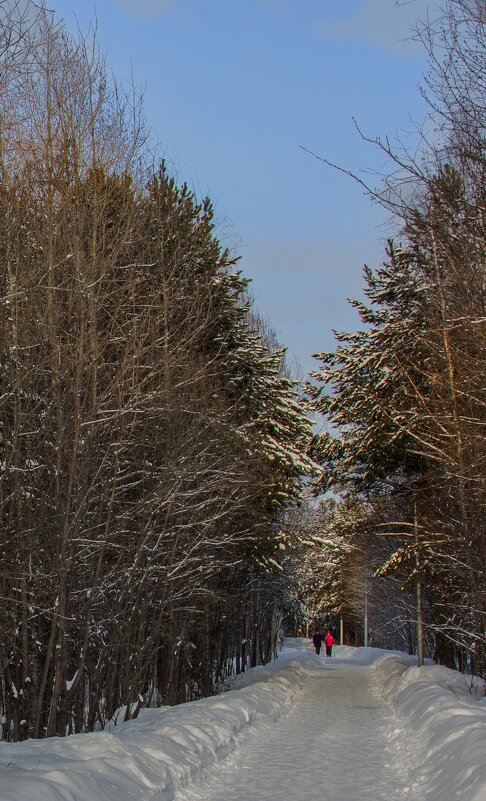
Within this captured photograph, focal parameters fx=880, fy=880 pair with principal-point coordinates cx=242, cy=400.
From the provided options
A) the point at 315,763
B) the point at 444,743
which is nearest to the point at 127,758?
the point at 315,763

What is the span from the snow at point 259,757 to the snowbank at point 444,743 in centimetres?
2

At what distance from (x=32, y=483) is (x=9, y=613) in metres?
1.74

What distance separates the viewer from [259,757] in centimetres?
1101

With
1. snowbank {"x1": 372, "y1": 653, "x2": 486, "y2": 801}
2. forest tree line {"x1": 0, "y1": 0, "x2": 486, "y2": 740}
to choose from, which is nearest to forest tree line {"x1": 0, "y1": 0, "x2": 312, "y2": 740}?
forest tree line {"x1": 0, "y1": 0, "x2": 486, "y2": 740}

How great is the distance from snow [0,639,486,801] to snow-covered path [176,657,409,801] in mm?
14

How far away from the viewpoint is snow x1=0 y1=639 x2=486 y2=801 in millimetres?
7254

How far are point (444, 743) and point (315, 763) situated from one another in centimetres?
174

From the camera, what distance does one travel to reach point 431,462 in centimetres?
2119

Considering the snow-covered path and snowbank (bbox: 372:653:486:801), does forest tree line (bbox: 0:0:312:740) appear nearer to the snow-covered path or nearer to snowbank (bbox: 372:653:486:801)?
the snow-covered path

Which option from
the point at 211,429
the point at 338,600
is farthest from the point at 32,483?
the point at 338,600

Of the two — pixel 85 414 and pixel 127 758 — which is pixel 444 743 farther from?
pixel 85 414

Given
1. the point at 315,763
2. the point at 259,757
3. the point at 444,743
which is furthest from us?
the point at 259,757

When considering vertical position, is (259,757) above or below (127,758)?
below

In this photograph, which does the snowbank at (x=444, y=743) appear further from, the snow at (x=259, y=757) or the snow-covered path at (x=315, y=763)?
the snow-covered path at (x=315, y=763)
